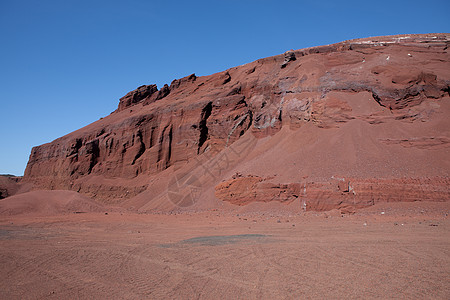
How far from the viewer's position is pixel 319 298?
16.9 feet

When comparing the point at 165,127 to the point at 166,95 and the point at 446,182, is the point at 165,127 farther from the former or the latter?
the point at 446,182

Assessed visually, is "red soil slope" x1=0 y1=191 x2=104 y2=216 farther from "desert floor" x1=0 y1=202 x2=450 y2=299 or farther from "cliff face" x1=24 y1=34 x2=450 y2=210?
"desert floor" x1=0 y1=202 x2=450 y2=299

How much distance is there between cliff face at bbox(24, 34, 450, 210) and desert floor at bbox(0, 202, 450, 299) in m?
7.80

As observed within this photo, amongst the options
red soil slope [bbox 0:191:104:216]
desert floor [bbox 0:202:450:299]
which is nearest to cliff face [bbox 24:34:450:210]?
red soil slope [bbox 0:191:104:216]

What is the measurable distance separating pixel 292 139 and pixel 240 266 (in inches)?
819

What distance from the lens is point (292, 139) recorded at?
2720cm

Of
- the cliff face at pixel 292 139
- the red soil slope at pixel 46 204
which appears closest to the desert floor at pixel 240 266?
the cliff face at pixel 292 139

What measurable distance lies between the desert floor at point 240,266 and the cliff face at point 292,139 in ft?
25.6

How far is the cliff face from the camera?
19.9 m

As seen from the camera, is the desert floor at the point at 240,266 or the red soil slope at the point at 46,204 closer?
the desert floor at the point at 240,266

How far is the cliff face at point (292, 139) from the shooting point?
65.4 ft

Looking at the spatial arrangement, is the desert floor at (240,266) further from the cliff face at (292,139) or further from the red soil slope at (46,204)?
the red soil slope at (46,204)

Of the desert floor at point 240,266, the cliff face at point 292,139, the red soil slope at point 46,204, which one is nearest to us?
the desert floor at point 240,266

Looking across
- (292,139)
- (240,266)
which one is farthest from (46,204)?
(240,266)
